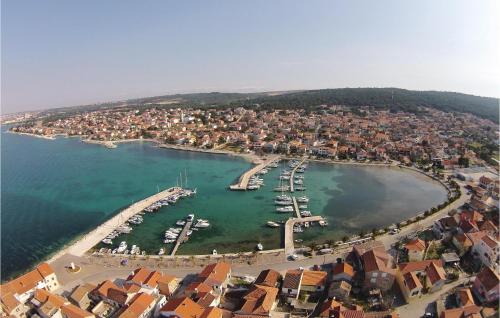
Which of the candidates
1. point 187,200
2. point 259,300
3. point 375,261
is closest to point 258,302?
point 259,300

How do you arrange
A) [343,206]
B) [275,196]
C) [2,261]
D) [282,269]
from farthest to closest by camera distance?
[275,196] → [343,206] → [2,261] → [282,269]

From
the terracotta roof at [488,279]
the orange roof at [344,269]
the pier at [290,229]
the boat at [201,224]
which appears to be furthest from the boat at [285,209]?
the terracotta roof at [488,279]

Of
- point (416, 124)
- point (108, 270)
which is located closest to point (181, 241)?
point (108, 270)

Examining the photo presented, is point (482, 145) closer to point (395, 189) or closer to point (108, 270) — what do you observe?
point (395, 189)

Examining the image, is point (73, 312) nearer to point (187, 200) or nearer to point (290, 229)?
point (290, 229)

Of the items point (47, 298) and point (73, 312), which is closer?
point (73, 312)

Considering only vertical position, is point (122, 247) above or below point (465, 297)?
below

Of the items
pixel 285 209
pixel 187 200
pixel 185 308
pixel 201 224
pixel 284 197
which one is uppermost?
pixel 185 308
